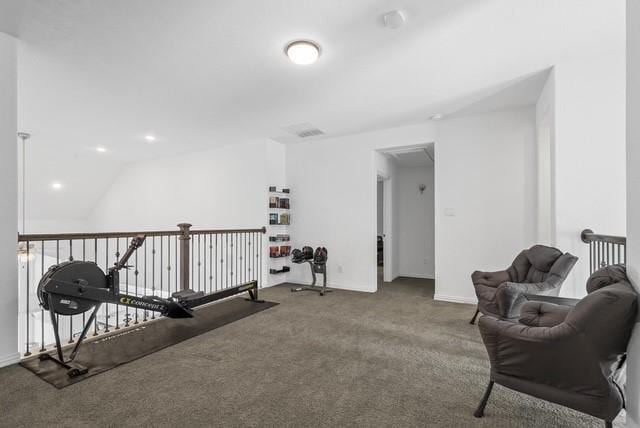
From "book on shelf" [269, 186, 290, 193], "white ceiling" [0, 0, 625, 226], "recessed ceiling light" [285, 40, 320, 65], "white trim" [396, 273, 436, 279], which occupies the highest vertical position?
"white ceiling" [0, 0, 625, 226]

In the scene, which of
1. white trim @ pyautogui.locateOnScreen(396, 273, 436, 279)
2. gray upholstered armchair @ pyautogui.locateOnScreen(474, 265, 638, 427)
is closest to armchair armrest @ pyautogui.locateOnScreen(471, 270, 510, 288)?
gray upholstered armchair @ pyautogui.locateOnScreen(474, 265, 638, 427)

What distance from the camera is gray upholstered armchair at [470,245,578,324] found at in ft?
7.90

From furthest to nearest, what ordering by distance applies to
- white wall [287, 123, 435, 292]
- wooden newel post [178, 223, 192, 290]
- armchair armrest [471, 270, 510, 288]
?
white wall [287, 123, 435, 292] → wooden newel post [178, 223, 192, 290] → armchair armrest [471, 270, 510, 288]

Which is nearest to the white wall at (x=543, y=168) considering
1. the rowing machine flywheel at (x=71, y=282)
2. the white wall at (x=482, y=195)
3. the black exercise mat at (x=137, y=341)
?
the white wall at (x=482, y=195)

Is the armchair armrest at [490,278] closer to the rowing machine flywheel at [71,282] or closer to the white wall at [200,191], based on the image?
the white wall at [200,191]

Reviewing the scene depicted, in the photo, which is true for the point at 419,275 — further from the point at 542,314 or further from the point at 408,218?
the point at 542,314

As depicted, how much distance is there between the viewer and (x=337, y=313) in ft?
12.6

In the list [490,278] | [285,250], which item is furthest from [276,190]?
[490,278]

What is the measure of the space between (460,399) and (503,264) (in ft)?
9.08

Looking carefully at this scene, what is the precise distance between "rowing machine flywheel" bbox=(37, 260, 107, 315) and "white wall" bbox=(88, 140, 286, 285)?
3080mm

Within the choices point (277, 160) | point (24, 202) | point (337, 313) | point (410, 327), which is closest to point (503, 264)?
point (410, 327)

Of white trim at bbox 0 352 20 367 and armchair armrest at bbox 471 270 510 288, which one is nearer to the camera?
white trim at bbox 0 352 20 367

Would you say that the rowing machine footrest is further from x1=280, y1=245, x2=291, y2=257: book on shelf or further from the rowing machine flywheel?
x1=280, y1=245, x2=291, y2=257: book on shelf

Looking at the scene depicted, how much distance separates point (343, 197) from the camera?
5363 millimetres
